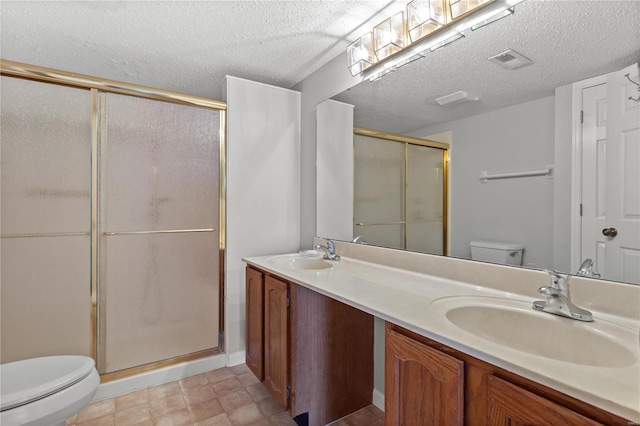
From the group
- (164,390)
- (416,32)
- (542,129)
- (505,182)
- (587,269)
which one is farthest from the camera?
(164,390)

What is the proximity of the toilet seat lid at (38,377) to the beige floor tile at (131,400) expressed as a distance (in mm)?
462

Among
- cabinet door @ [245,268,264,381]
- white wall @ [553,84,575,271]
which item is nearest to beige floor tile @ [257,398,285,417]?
cabinet door @ [245,268,264,381]

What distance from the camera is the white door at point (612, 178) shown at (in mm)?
940

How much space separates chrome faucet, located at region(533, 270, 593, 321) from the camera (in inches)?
36.3

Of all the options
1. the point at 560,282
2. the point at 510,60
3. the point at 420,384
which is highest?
the point at 510,60

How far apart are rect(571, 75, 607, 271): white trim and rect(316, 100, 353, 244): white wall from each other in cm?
118

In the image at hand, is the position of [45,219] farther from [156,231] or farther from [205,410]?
[205,410]

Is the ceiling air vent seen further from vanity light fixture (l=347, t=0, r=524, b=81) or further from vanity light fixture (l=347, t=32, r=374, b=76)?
vanity light fixture (l=347, t=32, r=374, b=76)

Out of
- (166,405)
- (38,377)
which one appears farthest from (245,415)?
(38,377)

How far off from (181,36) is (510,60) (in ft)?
5.78

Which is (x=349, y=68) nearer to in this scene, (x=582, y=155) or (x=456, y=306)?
(x=582, y=155)

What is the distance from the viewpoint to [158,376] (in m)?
2.08

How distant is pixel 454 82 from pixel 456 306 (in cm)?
102

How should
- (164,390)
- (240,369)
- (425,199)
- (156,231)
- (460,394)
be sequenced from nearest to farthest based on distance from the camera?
(460,394)
(425,199)
(164,390)
(156,231)
(240,369)
